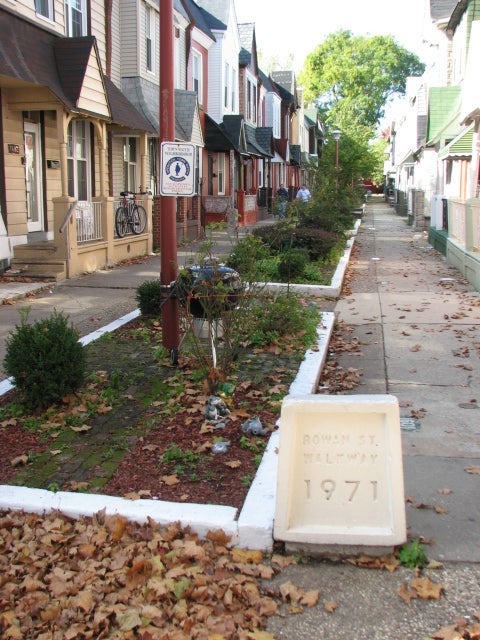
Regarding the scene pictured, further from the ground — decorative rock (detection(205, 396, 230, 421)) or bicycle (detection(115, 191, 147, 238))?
bicycle (detection(115, 191, 147, 238))

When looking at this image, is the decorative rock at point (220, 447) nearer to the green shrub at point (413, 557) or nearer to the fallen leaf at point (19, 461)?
the fallen leaf at point (19, 461)

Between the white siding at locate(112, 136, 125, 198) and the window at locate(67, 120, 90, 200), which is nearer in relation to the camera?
the window at locate(67, 120, 90, 200)

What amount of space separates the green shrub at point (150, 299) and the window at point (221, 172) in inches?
818

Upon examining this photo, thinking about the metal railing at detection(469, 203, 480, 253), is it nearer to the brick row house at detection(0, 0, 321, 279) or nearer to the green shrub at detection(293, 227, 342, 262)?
the green shrub at detection(293, 227, 342, 262)

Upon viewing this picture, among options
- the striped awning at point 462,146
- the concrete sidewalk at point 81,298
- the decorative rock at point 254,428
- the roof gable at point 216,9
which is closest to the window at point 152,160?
the concrete sidewalk at point 81,298

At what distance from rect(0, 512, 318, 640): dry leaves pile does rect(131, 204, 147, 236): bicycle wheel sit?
48.1 ft

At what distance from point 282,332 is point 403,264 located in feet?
33.8

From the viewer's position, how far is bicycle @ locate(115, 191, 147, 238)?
1731cm

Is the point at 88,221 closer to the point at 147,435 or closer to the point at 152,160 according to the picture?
the point at 152,160

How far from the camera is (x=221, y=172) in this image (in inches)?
1172

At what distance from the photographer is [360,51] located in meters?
78.4

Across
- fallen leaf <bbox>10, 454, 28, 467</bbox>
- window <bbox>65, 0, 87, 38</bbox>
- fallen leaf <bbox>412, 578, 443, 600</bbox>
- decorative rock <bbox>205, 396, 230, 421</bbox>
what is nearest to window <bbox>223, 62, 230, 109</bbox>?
window <bbox>65, 0, 87, 38</bbox>

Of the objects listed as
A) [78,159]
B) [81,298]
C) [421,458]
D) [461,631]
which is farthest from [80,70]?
[461,631]

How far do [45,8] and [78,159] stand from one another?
352cm
